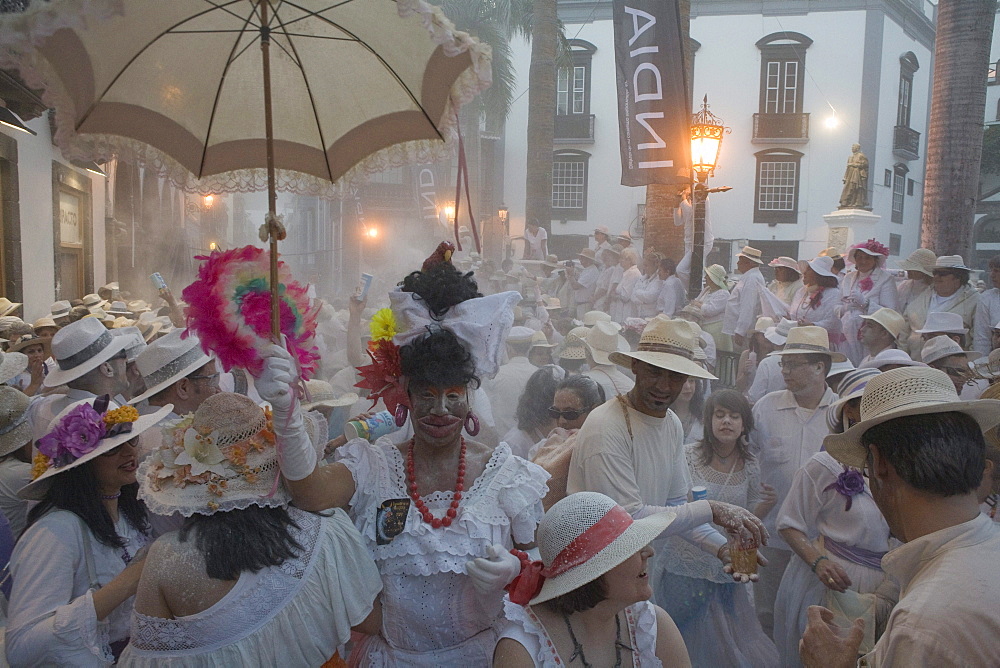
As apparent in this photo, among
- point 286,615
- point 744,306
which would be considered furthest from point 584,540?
point 744,306

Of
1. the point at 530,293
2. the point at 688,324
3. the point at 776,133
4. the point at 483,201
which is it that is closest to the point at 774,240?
the point at 776,133

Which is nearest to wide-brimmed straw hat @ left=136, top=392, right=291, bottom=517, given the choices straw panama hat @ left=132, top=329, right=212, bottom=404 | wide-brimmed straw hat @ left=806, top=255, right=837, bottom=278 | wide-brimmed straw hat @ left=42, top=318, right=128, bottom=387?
straw panama hat @ left=132, top=329, right=212, bottom=404

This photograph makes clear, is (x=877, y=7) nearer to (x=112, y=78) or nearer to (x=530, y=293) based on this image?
(x=530, y=293)

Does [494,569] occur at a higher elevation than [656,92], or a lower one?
lower

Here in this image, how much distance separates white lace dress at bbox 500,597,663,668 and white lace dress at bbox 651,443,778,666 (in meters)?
1.64

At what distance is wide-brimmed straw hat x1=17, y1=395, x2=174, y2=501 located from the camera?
8.10 feet

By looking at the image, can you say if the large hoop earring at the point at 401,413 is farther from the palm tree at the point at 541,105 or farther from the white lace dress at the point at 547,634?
the palm tree at the point at 541,105

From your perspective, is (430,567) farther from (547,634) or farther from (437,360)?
(437,360)

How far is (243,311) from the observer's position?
2074mm

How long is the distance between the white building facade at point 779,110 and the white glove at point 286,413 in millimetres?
27238

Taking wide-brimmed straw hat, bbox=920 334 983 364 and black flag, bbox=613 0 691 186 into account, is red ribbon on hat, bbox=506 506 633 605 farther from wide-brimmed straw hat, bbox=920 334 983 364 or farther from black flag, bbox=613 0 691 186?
black flag, bbox=613 0 691 186

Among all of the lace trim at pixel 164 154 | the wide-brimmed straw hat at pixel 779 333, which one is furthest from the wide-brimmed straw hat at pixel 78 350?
the wide-brimmed straw hat at pixel 779 333

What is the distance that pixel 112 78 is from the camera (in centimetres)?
243

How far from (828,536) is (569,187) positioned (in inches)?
1070
